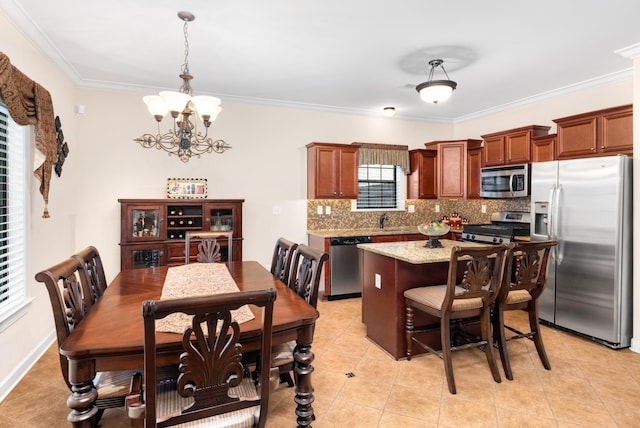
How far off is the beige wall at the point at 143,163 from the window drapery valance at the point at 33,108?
173mm

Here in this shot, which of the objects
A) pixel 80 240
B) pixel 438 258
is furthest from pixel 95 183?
pixel 438 258

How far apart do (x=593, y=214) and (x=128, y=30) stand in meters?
4.41

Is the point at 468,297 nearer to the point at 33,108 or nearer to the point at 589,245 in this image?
the point at 589,245

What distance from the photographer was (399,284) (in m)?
2.99

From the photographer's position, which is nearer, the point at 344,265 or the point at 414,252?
the point at 414,252

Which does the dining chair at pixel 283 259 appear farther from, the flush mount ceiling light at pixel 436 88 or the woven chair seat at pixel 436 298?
the flush mount ceiling light at pixel 436 88

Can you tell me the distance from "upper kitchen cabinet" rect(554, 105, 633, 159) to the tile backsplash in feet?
3.67

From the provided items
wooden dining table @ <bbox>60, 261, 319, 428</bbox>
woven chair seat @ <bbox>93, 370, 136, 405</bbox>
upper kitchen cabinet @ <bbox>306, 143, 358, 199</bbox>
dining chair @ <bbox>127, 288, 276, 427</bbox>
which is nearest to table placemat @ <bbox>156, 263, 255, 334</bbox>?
wooden dining table @ <bbox>60, 261, 319, 428</bbox>

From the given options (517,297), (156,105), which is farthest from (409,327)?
(156,105)

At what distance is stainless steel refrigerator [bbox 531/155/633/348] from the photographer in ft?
10.5

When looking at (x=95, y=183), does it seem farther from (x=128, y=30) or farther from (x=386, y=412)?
(x=386, y=412)

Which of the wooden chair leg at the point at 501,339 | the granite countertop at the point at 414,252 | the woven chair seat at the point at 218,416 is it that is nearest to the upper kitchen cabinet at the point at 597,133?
the granite countertop at the point at 414,252

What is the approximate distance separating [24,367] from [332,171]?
3.79 meters

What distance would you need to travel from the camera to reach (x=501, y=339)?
107 inches
